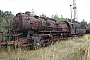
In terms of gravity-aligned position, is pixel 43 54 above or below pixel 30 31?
below

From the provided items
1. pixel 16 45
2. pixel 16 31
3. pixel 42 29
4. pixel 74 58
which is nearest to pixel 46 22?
pixel 42 29

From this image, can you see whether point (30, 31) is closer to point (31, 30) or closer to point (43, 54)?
point (31, 30)

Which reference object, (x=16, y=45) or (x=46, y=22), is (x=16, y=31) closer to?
(x=16, y=45)

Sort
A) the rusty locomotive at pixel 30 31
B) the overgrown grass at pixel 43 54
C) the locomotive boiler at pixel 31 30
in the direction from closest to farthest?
the overgrown grass at pixel 43 54 < the rusty locomotive at pixel 30 31 < the locomotive boiler at pixel 31 30

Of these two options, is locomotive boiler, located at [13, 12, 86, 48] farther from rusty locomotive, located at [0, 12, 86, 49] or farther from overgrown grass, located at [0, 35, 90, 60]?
overgrown grass, located at [0, 35, 90, 60]

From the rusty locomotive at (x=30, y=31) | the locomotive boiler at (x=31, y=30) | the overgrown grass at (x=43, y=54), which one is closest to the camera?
the overgrown grass at (x=43, y=54)

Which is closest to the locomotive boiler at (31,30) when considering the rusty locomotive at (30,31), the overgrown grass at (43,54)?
the rusty locomotive at (30,31)

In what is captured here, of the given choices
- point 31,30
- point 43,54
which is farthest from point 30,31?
point 43,54

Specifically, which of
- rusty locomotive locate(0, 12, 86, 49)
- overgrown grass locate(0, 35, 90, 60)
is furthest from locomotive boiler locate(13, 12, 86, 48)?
overgrown grass locate(0, 35, 90, 60)

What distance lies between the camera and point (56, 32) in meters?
18.5

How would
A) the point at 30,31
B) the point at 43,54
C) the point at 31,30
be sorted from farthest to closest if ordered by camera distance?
the point at 31,30, the point at 30,31, the point at 43,54

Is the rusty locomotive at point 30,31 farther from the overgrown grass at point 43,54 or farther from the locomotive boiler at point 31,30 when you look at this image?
the overgrown grass at point 43,54

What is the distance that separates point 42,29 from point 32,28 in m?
1.60

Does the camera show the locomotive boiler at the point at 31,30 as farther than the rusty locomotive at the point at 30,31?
Yes
